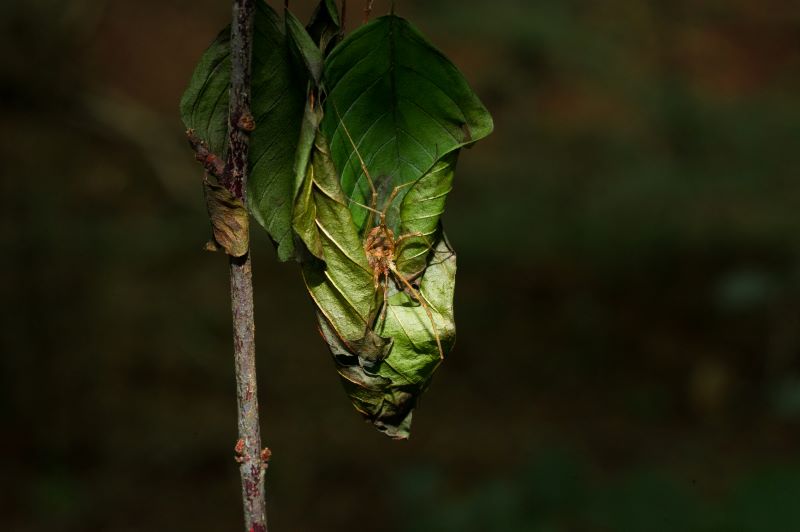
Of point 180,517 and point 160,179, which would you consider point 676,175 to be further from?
point 180,517

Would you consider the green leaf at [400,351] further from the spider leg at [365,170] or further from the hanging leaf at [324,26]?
the hanging leaf at [324,26]

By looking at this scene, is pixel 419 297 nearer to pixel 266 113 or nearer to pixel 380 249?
pixel 380 249

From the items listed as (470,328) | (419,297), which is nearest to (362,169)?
(419,297)

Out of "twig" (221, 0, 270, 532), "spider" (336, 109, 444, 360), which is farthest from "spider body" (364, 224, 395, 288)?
"twig" (221, 0, 270, 532)

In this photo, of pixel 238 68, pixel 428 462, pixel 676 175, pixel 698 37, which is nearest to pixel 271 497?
pixel 428 462

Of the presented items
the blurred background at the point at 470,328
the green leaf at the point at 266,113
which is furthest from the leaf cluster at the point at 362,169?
the blurred background at the point at 470,328
